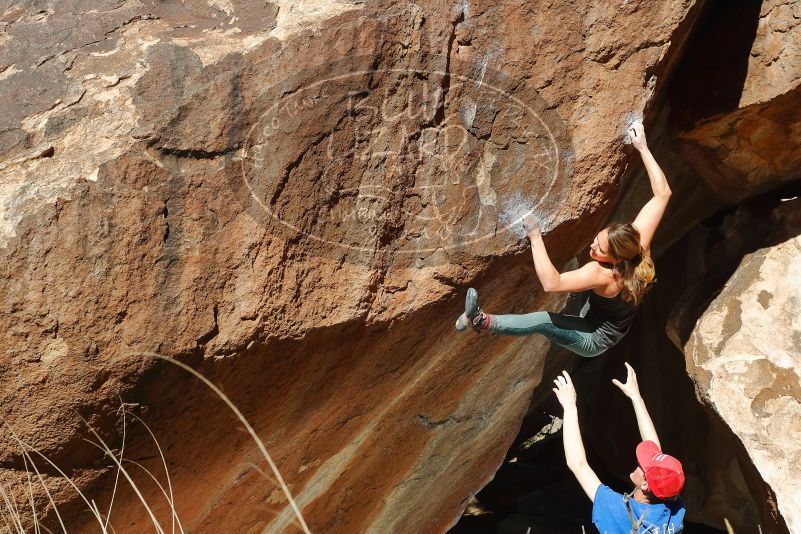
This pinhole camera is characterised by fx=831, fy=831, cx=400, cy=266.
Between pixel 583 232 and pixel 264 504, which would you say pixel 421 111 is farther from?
pixel 264 504

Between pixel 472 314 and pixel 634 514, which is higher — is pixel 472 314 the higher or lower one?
the higher one

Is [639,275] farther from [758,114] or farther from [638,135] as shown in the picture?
[758,114]

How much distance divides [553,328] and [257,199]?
1153 mm

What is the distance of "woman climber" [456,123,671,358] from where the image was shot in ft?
9.21

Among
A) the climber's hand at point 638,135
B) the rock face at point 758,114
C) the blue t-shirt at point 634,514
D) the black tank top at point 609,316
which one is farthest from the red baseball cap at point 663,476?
the rock face at point 758,114

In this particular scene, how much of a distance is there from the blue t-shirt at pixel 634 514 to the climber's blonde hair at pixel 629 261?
2.28 feet

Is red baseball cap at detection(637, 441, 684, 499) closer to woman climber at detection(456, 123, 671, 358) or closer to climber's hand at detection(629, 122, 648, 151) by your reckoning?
woman climber at detection(456, 123, 671, 358)

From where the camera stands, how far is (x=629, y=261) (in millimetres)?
2863

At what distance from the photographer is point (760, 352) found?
11.2 ft

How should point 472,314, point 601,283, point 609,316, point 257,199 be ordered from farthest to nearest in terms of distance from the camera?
point 609,316, point 601,283, point 472,314, point 257,199

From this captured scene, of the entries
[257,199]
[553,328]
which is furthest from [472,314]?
[257,199]
